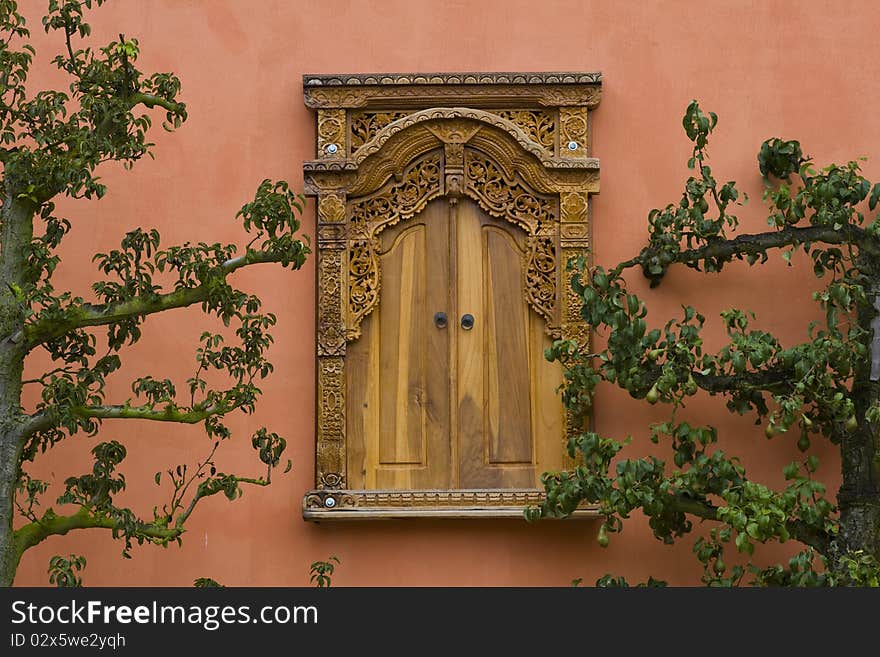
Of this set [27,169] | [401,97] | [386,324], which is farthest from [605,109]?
[27,169]

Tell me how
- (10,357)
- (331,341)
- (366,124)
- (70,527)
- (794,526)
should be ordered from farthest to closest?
(366,124), (331,341), (794,526), (70,527), (10,357)

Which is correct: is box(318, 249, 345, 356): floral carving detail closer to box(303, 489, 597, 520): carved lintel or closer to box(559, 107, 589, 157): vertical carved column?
box(303, 489, 597, 520): carved lintel

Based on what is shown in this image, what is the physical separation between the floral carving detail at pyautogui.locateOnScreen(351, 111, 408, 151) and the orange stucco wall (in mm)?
155

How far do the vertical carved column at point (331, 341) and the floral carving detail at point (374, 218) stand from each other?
0.04 meters

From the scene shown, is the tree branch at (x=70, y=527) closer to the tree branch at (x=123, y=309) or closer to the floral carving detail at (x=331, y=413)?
the tree branch at (x=123, y=309)

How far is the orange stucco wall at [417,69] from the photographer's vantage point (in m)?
5.40

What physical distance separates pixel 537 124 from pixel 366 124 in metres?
0.59

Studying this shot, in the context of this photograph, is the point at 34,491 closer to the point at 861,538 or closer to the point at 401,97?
the point at 401,97

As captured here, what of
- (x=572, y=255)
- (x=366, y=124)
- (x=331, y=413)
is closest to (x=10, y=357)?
(x=331, y=413)

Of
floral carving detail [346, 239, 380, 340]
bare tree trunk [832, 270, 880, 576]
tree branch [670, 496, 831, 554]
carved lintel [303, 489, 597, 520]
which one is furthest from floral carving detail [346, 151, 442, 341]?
bare tree trunk [832, 270, 880, 576]

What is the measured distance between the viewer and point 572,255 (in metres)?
5.47

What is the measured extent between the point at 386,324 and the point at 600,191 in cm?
87

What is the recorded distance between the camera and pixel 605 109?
5.57 metres

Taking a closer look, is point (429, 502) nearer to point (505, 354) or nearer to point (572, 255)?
point (505, 354)
